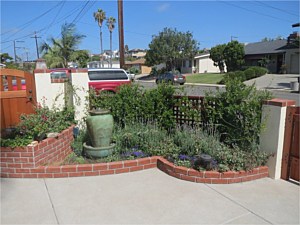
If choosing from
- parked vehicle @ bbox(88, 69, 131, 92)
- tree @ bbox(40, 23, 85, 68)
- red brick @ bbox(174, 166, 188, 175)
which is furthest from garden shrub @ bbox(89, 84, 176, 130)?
tree @ bbox(40, 23, 85, 68)

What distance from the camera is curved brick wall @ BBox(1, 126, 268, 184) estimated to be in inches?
151

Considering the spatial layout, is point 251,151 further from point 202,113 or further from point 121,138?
point 121,138

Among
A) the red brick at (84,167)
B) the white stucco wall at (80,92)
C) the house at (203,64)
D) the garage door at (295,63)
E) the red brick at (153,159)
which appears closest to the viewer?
the red brick at (84,167)

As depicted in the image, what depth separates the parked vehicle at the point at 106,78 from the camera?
435 inches

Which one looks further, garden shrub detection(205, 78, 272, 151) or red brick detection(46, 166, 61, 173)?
garden shrub detection(205, 78, 272, 151)

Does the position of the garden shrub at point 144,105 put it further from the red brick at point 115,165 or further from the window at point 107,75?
the window at point 107,75

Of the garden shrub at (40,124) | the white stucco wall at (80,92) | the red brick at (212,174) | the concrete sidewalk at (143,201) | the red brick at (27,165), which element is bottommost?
the concrete sidewalk at (143,201)

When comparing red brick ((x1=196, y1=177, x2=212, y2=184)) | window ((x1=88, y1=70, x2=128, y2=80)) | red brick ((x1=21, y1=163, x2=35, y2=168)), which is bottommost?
red brick ((x1=196, y1=177, x2=212, y2=184))

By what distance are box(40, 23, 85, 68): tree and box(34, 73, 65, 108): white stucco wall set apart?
69.7 ft

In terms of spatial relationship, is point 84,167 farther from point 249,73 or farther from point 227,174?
point 249,73

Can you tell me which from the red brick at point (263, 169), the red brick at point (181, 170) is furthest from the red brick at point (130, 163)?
the red brick at point (263, 169)

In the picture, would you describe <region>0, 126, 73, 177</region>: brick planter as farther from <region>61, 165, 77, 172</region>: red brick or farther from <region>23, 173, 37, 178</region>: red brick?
<region>61, 165, 77, 172</region>: red brick

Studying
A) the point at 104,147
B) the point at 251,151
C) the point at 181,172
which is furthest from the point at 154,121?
the point at 251,151

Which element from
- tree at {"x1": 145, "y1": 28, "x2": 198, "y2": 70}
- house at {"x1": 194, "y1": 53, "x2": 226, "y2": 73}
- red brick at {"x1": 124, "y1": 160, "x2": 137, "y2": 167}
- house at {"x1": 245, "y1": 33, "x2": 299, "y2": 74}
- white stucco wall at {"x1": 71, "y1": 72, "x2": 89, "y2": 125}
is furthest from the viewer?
house at {"x1": 194, "y1": 53, "x2": 226, "y2": 73}
